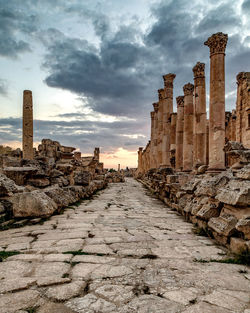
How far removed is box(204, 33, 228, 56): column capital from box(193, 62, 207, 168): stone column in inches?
104

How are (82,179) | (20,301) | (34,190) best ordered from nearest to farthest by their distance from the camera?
(20,301) → (34,190) → (82,179)

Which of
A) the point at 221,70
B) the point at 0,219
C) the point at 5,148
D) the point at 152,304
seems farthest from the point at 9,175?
the point at 5,148

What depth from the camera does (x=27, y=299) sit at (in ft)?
7.61

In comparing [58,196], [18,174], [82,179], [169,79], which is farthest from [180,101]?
[18,174]

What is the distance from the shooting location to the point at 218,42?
1066 centimetres

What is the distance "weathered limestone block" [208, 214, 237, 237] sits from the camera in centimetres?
414

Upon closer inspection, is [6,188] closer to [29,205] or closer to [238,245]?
[29,205]

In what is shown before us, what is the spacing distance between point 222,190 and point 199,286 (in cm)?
282

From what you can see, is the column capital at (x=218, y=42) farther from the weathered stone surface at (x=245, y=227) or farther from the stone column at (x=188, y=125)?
the weathered stone surface at (x=245, y=227)

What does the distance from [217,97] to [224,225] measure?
799cm

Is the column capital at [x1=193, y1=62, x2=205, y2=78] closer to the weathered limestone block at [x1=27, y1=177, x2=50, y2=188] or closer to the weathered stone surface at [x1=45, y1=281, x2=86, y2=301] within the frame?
the weathered limestone block at [x1=27, y1=177, x2=50, y2=188]

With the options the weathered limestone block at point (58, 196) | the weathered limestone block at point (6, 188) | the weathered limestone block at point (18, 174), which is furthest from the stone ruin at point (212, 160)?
the weathered limestone block at point (18, 174)

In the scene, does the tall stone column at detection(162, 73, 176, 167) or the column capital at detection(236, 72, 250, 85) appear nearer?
the tall stone column at detection(162, 73, 176, 167)

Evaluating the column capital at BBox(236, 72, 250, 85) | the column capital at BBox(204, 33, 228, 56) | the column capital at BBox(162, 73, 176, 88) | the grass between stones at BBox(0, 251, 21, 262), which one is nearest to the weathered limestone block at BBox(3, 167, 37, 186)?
the grass between stones at BBox(0, 251, 21, 262)
